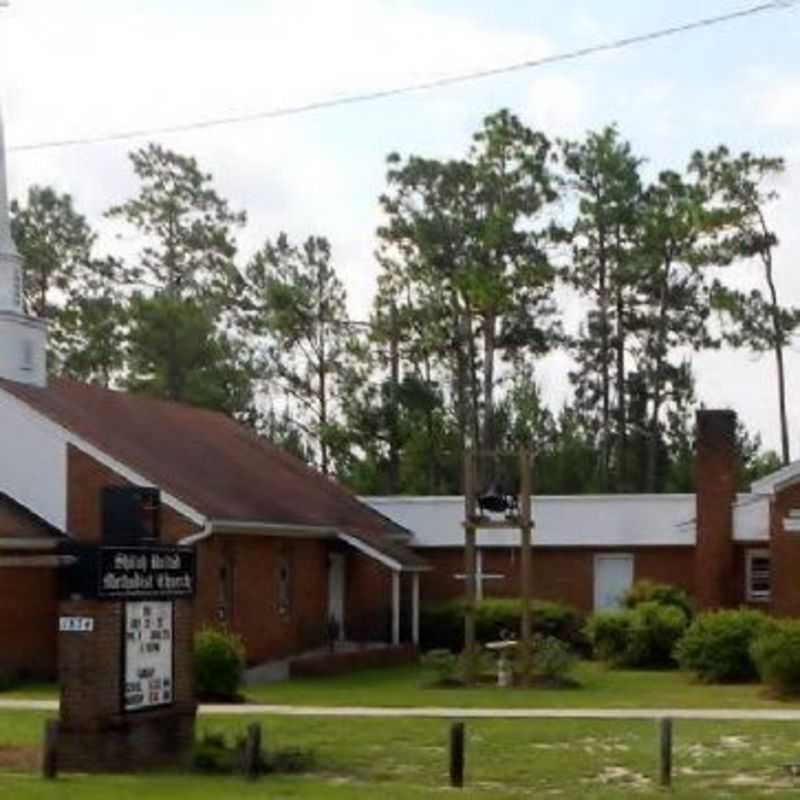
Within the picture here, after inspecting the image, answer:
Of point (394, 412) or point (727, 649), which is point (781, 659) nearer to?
point (727, 649)

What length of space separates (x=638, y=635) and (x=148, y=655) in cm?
1993

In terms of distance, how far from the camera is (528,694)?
3434cm

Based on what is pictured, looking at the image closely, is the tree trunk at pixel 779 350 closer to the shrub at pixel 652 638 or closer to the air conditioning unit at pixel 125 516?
the shrub at pixel 652 638

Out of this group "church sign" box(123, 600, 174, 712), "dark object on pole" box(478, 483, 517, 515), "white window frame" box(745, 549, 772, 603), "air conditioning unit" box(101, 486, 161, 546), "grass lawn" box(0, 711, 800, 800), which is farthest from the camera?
"white window frame" box(745, 549, 772, 603)

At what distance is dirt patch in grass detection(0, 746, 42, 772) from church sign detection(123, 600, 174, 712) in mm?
1168

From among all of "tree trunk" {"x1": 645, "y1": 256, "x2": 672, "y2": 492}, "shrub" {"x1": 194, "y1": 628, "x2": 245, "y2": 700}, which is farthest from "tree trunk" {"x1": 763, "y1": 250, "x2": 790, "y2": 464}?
"shrub" {"x1": 194, "y1": 628, "x2": 245, "y2": 700}

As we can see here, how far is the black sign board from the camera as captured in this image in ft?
73.5

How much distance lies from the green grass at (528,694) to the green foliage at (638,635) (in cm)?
166

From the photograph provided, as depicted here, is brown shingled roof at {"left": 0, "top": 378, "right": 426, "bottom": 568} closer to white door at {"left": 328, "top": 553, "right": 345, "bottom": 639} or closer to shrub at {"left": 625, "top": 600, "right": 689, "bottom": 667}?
white door at {"left": 328, "top": 553, "right": 345, "bottom": 639}

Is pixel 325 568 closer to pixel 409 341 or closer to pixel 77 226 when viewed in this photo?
pixel 409 341

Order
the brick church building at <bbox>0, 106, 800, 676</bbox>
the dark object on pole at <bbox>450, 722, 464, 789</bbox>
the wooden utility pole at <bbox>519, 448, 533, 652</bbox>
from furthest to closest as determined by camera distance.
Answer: the brick church building at <bbox>0, 106, 800, 676</bbox> < the wooden utility pole at <bbox>519, 448, 533, 652</bbox> < the dark object on pole at <bbox>450, 722, 464, 789</bbox>

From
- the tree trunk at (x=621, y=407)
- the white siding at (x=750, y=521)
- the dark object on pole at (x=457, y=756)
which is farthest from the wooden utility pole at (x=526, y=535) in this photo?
the tree trunk at (x=621, y=407)

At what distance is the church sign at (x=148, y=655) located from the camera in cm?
2286

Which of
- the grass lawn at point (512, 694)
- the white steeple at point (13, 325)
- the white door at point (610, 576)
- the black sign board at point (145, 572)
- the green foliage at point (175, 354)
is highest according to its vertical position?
the green foliage at point (175, 354)
